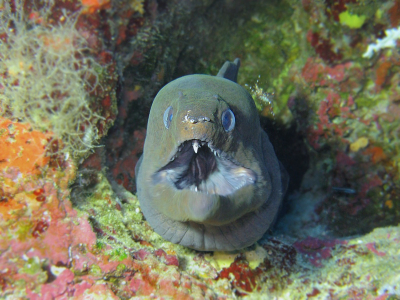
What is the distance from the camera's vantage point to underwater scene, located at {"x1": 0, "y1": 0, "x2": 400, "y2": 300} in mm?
2240

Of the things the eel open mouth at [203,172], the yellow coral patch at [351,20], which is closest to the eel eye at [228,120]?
the eel open mouth at [203,172]

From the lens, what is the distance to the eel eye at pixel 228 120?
2.24 meters

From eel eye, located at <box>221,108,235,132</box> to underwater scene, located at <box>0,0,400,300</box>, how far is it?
0.02 meters

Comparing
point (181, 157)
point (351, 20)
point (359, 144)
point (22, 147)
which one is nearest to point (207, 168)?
point (181, 157)

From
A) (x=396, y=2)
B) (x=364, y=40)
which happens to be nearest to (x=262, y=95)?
(x=364, y=40)

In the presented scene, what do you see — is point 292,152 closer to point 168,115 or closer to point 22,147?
point 168,115

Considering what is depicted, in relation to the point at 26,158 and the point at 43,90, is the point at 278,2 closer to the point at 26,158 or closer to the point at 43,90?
the point at 43,90

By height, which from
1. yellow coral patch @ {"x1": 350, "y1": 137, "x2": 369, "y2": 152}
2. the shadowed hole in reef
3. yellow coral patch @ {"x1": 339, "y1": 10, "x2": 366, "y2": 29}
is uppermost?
yellow coral patch @ {"x1": 339, "y1": 10, "x2": 366, "y2": 29}

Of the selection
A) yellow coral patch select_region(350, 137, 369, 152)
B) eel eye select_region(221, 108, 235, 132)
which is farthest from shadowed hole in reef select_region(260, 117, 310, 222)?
eel eye select_region(221, 108, 235, 132)

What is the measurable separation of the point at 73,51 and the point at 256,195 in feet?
8.04

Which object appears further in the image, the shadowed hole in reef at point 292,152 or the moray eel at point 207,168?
the shadowed hole in reef at point 292,152

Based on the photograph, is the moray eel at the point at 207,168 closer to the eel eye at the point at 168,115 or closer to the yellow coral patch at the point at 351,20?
→ the eel eye at the point at 168,115

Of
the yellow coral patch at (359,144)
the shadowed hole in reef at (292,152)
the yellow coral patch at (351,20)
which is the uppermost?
the yellow coral patch at (351,20)

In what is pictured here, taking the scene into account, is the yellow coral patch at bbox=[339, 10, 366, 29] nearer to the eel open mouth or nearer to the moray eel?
the moray eel
